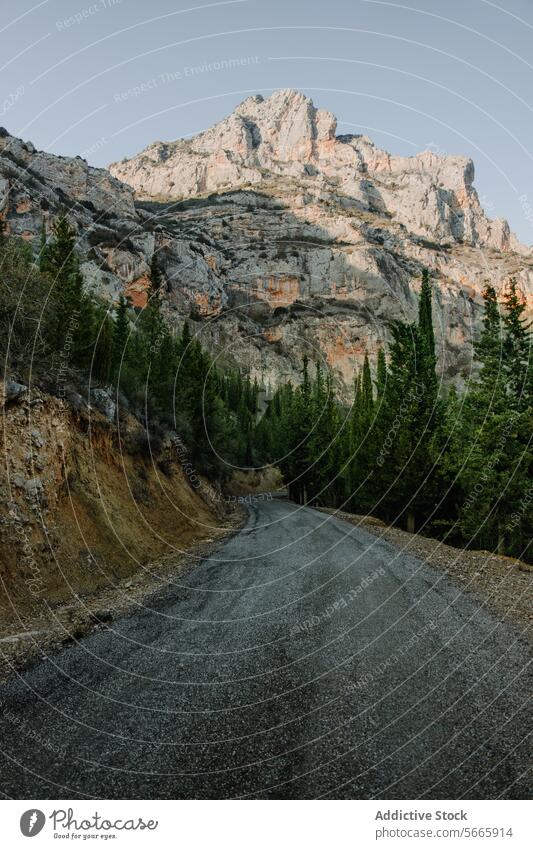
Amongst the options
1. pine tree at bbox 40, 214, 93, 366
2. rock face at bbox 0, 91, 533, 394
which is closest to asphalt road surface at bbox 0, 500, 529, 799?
pine tree at bbox 40, 214, 93, 366

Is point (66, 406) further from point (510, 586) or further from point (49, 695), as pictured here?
point (510, 586)

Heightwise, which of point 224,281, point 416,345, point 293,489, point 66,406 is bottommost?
point 293,489

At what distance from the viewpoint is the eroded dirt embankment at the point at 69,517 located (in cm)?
862

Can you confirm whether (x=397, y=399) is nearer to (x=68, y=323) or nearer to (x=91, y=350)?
(x=91, y=350)

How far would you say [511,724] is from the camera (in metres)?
3.96

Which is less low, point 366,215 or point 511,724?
point 366,215

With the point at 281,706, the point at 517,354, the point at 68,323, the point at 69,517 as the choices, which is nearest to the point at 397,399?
the point at 517,354

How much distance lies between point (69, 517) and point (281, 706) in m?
8.43

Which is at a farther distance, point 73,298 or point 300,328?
point 300,328

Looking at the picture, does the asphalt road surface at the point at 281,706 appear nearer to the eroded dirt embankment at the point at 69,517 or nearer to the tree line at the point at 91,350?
the eroded dirt embankment at the point at 69,517

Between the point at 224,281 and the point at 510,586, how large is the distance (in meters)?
149

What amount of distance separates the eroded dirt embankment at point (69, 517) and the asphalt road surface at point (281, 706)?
221cm

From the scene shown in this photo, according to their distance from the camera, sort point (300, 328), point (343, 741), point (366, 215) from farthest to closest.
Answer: point (366, 215) < point (300, 328) < point (343, 741)
